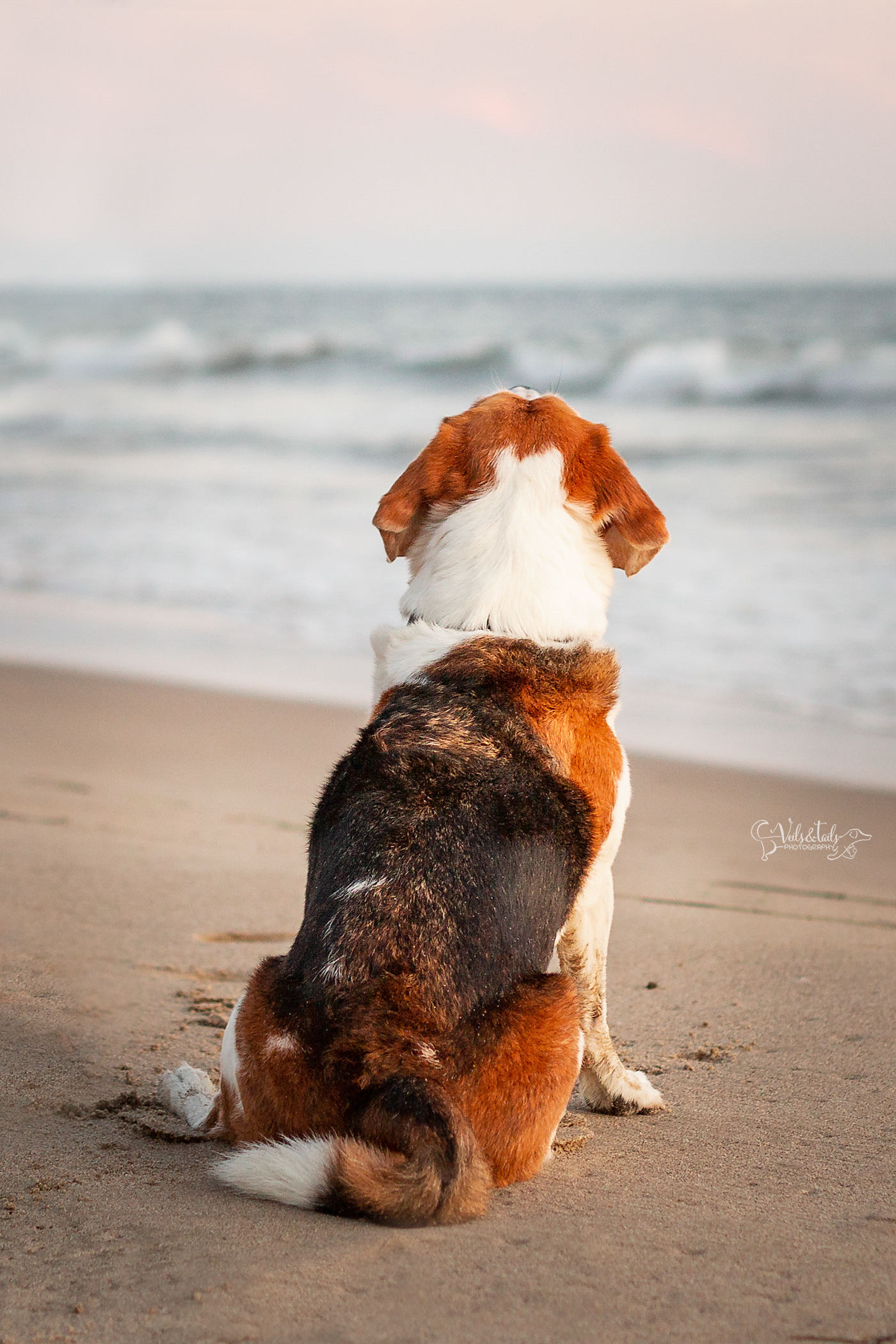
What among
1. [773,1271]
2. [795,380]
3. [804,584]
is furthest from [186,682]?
[795,380]

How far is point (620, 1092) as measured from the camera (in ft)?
10.8

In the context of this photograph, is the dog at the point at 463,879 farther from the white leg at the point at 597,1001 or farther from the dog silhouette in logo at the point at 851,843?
the dog silhouette in logo at the point at 851,843

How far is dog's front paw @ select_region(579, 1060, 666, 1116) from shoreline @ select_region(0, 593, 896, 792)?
3.43 m

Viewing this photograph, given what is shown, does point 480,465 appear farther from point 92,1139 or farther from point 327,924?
point 92,1139

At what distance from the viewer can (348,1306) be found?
2275 mm

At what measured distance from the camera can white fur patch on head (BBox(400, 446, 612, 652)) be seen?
3.23 metres

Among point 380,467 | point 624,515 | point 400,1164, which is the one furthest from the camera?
point 380,467

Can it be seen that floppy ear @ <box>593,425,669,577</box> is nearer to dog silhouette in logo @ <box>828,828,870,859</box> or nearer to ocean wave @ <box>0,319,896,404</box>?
dog silhouette in logo @ <box>828,828,870,859</box>

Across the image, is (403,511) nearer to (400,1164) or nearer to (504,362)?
(400,1164)

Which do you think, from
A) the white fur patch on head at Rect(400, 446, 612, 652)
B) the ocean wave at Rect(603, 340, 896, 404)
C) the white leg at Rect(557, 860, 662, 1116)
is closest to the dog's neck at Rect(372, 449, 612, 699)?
the white fur patch on head at Rect(400, 446, 612, 652)

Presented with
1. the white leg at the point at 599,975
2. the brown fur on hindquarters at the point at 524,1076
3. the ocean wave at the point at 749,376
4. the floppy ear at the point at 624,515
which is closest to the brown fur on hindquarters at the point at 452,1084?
the brown fur on hindquarters at the point at 524,1076

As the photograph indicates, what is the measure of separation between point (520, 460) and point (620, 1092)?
1.68m

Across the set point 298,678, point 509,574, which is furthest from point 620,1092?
point 298,678

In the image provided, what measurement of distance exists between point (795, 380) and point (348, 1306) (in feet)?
60.2
